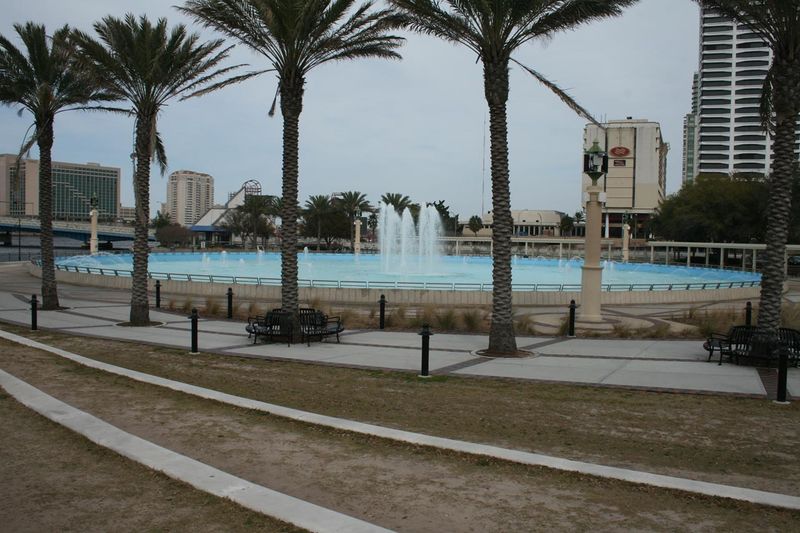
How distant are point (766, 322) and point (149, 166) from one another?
56.0 feet

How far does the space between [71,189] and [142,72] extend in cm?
9283

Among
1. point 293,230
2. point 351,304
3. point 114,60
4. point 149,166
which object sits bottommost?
point 351,304

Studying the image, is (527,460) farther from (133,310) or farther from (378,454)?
(133,310)

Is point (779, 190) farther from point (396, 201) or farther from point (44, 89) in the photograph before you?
point (396, 201)

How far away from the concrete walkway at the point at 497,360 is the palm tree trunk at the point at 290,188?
4.79 feet

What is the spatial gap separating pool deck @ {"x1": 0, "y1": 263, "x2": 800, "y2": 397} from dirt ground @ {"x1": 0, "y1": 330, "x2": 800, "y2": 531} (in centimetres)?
402

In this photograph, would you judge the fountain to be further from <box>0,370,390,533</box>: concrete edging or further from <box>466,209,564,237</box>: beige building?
<box>466,209,564,237</box>: beige building

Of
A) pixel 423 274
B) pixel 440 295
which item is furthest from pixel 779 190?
pixel 423 274

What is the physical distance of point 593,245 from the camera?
22.0 metres

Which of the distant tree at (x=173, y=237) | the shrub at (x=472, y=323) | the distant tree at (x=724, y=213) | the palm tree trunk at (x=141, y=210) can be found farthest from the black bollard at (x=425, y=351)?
the distant tree at (x=173, y=237)

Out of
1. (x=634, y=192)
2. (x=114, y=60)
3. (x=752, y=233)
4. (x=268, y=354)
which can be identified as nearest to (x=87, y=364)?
(x=268, y=354)

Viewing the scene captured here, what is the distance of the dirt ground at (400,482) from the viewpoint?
517 centimetres

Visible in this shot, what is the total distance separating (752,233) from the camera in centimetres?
6556

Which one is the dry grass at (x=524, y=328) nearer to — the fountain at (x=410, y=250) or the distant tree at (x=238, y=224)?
the fountain at (x=410, y=250)
